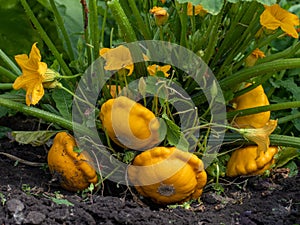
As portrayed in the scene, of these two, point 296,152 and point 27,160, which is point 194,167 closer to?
point 296,152

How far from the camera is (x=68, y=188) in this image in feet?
6.82

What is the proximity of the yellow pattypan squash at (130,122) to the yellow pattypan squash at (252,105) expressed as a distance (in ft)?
1.12

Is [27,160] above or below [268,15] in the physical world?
below

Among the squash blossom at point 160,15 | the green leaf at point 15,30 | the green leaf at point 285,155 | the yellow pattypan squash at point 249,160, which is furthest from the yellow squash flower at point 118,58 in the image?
the green leaf at point 15,30

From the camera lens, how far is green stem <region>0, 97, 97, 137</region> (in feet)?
6.66

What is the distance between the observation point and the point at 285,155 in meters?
2.22

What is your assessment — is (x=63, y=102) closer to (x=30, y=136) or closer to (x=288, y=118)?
(x=30, y=136)

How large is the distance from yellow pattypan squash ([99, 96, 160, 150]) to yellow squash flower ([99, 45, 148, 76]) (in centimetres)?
9

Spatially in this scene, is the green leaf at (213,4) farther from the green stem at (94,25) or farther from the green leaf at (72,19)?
the green leaf at (72,19)

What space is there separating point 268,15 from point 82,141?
0.69m

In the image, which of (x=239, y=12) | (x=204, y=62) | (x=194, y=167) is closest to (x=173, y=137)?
(x=194, y=167)

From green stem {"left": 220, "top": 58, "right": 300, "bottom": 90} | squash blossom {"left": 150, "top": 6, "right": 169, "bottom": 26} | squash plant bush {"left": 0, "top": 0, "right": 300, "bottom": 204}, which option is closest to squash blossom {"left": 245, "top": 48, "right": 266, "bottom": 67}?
squash plant bush {"left": 0, "top": 0, "right": 300, "bottom": 204}

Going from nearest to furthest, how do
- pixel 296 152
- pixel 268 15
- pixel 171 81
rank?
pixel 268 15, pixel 171 81, pixel 296 152

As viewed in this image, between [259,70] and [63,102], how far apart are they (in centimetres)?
65
